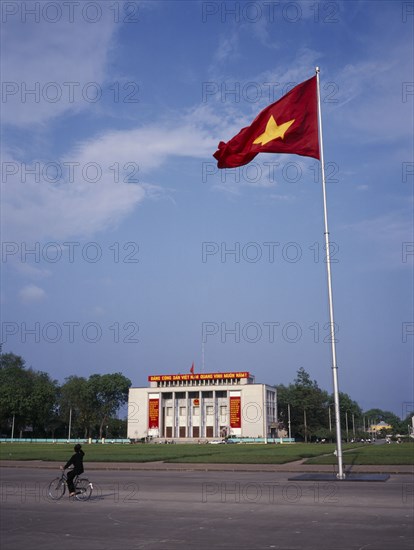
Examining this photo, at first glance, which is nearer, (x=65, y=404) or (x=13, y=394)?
(x=13, y=394)

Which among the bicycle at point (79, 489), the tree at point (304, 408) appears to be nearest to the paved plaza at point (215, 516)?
the bicycle at point (79, 489)

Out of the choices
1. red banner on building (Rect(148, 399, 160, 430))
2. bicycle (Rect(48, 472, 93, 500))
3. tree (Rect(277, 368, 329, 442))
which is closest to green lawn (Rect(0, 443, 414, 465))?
bicycle (Rect(48, 472, 93, 500))

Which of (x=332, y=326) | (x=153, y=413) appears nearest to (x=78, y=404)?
(x=153, y=413)

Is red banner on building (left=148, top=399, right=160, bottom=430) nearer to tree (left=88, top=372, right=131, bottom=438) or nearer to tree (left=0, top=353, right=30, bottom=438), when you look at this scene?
tree (left=88, top=372, right=131, bottom=438)

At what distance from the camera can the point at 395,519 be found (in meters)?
14.1

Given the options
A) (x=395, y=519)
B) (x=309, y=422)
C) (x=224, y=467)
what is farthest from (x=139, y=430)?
(x=395, y=519)

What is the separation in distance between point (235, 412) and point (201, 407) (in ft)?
31.4

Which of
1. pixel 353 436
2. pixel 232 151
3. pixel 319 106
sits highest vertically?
pixel 319 106

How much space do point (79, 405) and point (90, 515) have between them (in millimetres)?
148387

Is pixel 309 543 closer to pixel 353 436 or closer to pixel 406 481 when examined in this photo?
pixel 406 481

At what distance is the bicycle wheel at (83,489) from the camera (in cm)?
1877

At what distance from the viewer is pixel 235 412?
442ft

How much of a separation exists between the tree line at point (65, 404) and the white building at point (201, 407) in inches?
708

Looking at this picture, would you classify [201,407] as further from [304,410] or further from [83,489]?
[83,489]
